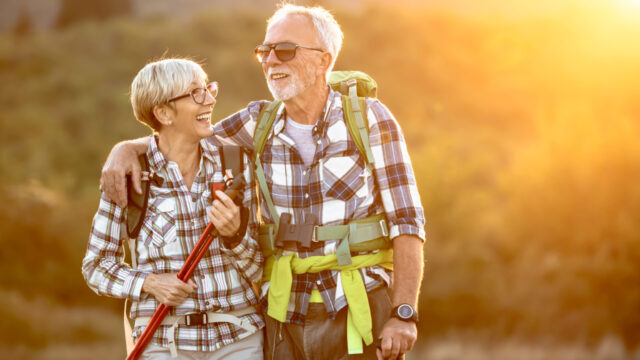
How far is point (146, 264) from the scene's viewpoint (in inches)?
127

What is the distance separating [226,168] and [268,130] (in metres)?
0.26

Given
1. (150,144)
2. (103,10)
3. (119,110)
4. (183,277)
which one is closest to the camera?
(183,277)

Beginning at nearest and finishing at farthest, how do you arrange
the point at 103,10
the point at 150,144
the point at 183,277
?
1. the point at 183,277
2. the point at 150,144
3. the point at 103,10

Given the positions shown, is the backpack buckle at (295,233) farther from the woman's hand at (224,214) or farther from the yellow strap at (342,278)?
the woman's hand at (224,214)

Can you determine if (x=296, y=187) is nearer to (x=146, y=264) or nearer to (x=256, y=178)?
(x=256, y=178)

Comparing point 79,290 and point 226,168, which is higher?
point 226,168

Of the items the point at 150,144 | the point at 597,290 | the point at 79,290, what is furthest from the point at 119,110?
the point at 150,144

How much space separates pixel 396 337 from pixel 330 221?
0.55 m

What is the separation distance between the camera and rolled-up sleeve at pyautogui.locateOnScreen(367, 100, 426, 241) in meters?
3.26

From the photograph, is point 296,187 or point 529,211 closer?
point 296,187

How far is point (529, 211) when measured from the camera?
2003cm

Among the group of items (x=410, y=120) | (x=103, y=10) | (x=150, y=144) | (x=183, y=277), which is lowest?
(x=183, y=277)

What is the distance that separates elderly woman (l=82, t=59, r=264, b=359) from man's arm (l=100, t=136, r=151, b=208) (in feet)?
0.16

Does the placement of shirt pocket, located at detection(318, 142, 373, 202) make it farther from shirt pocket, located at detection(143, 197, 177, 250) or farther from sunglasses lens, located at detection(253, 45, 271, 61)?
shirt pocket, located at detection(143, 197, 177, 250)
